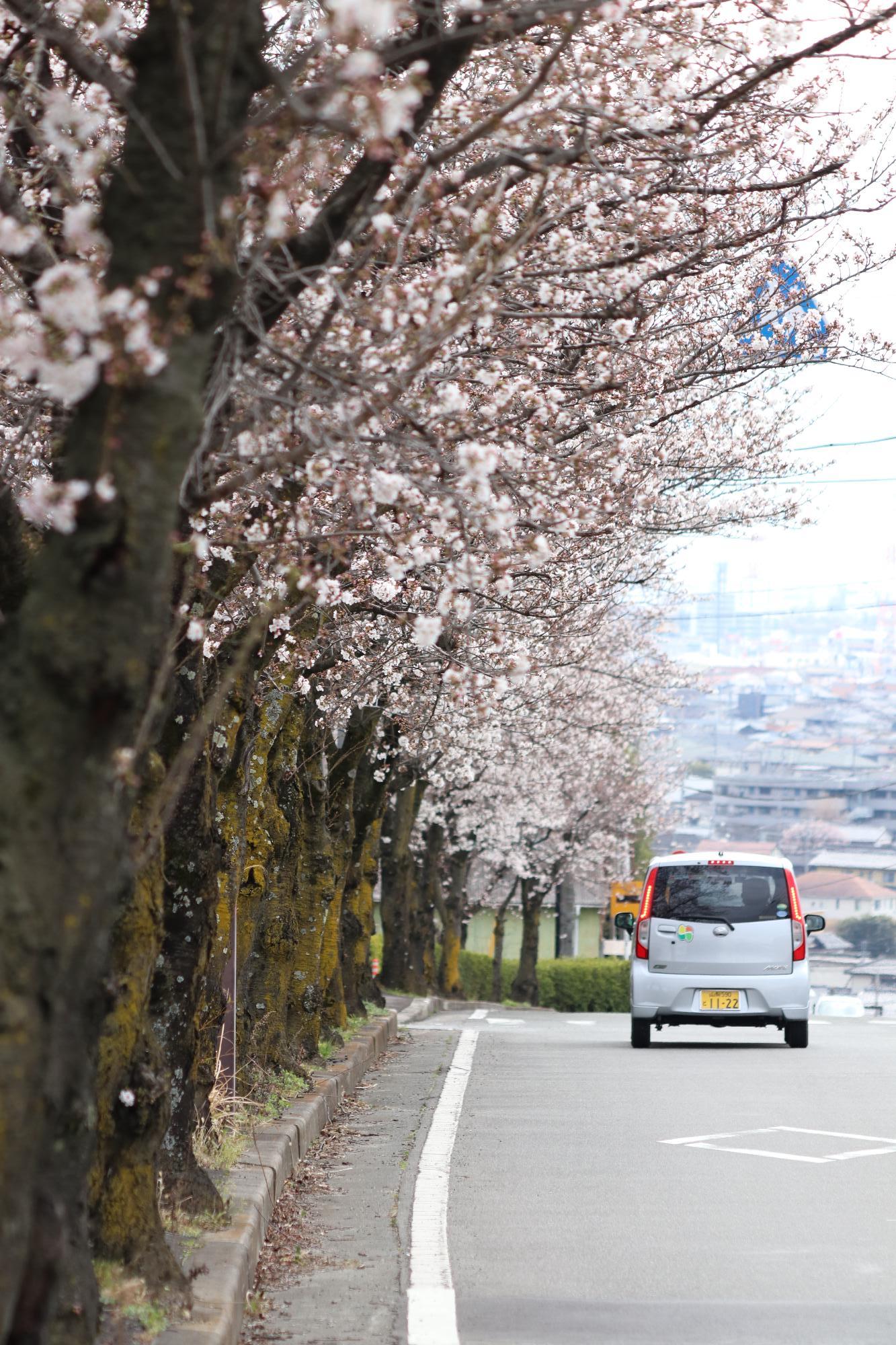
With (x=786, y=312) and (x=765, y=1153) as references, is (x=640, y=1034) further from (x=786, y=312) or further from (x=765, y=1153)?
(x=765, y=1153)

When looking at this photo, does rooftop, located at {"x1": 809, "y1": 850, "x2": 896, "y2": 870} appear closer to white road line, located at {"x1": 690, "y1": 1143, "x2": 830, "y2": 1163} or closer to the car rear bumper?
the car rear bumper

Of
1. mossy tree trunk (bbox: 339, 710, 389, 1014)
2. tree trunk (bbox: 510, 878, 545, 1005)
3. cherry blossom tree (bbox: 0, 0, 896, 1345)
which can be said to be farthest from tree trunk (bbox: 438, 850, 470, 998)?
cherry blossom tree (bbox: 0, 0, 896, 1345)

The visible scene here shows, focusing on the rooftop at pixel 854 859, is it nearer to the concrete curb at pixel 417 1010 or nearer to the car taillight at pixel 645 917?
the concrete curb at pixel 417 1010

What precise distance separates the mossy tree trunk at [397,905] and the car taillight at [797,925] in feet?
43.7

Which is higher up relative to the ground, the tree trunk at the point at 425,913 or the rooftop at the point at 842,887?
the rooftop at the point at 842,887

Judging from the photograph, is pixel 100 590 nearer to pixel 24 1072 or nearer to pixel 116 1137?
pixel 24 1072

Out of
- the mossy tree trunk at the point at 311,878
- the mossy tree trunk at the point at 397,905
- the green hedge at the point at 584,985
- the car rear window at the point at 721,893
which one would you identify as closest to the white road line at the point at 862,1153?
the mossy tree trunk at the point at 311,878

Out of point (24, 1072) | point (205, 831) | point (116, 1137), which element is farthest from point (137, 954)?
point (24, 1072)

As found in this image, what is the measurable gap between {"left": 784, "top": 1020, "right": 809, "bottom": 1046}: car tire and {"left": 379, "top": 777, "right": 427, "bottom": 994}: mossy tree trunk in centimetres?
1304

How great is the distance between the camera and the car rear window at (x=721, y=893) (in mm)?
16969

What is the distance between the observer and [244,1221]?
6.62 meters

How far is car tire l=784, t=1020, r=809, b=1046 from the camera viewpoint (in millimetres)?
17312

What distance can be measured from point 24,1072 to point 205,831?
13.0 ft

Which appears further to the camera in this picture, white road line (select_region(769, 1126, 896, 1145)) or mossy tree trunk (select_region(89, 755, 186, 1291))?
white road line (select_region(769, 1126, 896, 1145))
